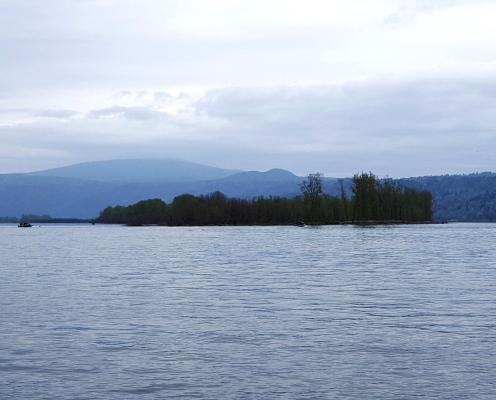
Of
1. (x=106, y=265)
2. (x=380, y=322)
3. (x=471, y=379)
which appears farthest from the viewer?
(x=106, y=265)

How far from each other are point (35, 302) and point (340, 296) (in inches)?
591

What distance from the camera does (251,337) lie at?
27.8m

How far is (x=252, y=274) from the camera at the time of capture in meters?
54.3

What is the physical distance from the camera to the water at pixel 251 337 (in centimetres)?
2089

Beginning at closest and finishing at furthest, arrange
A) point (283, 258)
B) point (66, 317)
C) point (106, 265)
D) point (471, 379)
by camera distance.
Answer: point (471, 379)
point (66, 317)
point (106, 265)
point (283, 258)

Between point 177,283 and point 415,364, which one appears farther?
point 177,283

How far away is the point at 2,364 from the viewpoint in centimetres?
2378

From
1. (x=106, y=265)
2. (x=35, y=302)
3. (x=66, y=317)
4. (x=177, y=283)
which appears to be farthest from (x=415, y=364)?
(x=106, y=265)

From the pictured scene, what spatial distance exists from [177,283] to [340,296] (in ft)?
40.6

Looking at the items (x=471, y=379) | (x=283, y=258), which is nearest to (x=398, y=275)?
(x=283, y=258)

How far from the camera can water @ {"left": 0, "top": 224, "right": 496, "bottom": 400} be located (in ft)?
68.5

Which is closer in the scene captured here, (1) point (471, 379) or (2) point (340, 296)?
(1) point (471, 379)

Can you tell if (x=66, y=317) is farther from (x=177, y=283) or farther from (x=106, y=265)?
(x=106, y=265)

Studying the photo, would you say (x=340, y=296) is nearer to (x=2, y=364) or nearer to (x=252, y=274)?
(x=252, y=274)
